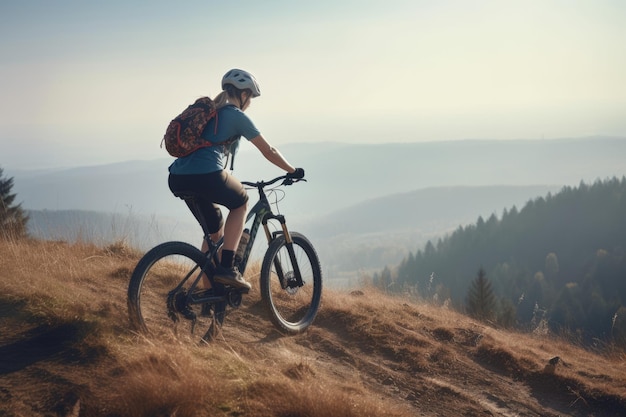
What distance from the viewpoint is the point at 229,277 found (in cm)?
523

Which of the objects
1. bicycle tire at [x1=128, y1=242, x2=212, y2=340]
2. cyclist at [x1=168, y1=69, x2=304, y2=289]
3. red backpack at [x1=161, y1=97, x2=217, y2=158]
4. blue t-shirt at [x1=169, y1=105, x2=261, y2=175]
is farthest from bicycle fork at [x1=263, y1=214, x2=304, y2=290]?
red backpack at [x1=161, y1=97, x2=217, y2=158]

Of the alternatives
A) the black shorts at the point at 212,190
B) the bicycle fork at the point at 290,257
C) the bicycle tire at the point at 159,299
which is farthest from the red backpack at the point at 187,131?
the bicycle fork at the point at 290,257

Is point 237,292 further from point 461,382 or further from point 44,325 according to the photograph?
point 461,382

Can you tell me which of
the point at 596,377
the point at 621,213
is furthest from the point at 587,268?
the point at 596,377

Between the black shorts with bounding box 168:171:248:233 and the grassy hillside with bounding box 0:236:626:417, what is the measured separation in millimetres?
1169

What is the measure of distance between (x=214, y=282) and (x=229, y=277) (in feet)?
0.53

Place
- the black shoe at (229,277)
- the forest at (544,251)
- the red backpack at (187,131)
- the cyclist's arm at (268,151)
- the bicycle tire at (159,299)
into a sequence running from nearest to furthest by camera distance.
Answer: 1. the bicycle tire at (159,299)
2. the red backpack at (187,131)
3. the cyclist's arm at (268,151)
4. the black shoe at (229,277)
5. the forest at (544,251)

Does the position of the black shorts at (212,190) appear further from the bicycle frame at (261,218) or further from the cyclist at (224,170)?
the bicycle frame at (261,218)

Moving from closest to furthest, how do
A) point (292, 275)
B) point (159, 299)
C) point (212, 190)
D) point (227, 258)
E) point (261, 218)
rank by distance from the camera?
1. point (212, 190)
2. point (227, 258)
3. point (261, 218)
4. point (159, 299)
5. point (292, 275)

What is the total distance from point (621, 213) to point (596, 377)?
538ft

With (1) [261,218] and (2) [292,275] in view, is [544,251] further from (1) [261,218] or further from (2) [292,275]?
(1) [261,218]

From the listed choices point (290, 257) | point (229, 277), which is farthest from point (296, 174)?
point (229, 277)

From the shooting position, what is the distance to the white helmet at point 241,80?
5.12 m

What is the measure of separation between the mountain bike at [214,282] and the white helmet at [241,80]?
37.3 inches
